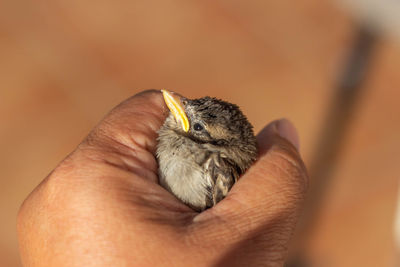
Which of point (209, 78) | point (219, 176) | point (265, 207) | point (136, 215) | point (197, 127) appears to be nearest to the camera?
point (136, 215)

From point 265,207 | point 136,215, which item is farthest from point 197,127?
point 136,215

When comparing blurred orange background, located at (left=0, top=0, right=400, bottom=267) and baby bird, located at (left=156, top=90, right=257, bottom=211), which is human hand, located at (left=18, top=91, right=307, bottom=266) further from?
blurred orange background, located at (left=0, top=0, right=400, bottom=267)

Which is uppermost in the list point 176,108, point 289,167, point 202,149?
point 176,108

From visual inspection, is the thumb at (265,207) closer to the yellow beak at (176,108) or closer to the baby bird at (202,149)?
the baby bird at (202,149)

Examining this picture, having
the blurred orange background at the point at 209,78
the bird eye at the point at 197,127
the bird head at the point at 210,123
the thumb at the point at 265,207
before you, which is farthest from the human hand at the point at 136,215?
the blurred orange background at the point at 209,78

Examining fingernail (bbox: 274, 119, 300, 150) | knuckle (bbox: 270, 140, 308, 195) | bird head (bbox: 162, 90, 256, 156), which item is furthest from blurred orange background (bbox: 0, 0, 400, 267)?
bird head (bbox: 162, 90, 256, 156)

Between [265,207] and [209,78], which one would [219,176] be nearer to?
[265,207]

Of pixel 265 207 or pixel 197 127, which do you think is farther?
pixel 197 127
